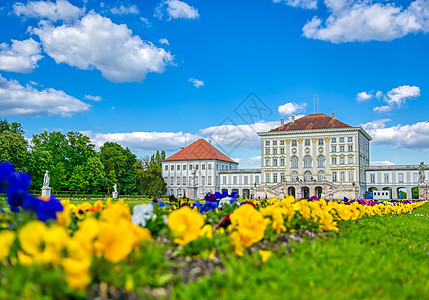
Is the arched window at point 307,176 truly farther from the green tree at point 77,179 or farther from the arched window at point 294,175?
the green tree at point 77,179

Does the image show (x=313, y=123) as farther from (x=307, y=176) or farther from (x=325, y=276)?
(x=325, y=276)

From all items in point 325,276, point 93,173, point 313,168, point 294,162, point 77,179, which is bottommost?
point 325,276

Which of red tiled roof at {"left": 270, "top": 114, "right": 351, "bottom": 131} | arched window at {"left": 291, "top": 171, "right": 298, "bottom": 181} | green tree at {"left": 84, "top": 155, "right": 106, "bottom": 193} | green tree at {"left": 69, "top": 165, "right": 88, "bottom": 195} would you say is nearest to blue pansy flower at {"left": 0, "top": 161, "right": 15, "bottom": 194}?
green tree at {"left": 69, "top": 165, "right": 88, "bottom": 195}

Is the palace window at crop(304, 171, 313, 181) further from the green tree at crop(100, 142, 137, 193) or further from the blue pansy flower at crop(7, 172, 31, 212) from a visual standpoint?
the blue pansy flower at crop(7, 172, 31, 212)

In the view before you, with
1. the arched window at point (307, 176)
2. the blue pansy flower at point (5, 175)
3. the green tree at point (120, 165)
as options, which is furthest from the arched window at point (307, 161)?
the blue pansy flower at point (5, 175)

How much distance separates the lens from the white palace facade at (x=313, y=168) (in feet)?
191

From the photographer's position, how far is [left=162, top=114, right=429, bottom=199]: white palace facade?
58.1 m

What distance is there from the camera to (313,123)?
6256 centimetres

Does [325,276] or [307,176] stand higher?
[307,176]

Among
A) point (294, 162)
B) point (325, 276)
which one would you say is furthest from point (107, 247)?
point (294, 162)

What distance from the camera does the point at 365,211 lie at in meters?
8.19

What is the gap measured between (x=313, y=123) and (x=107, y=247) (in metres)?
62.7

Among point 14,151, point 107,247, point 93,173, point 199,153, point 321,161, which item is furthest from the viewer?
point 199,153

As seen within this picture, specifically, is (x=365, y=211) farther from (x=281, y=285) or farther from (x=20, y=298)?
(x=20, y=298)
